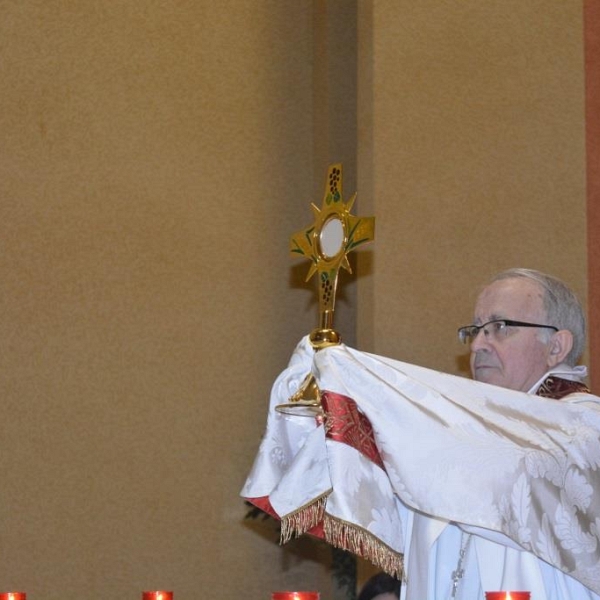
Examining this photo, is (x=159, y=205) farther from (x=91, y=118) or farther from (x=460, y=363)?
(x=460, y=363)

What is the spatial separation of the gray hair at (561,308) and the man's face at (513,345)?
3 cm

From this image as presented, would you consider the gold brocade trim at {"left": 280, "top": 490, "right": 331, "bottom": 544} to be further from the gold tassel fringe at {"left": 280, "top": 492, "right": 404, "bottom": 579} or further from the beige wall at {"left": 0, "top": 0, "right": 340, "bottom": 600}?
the beige wall at {"left": 0, "top": 0, "right": 340, "bottom": 600}

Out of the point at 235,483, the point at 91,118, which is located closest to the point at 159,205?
A: the point at 91,118

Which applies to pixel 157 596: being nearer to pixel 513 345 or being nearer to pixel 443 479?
pixel 443 479

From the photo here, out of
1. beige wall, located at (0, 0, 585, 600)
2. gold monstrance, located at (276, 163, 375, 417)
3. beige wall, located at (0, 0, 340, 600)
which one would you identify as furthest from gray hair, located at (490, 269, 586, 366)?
beige wall, located at (0, 0, 340, 600)

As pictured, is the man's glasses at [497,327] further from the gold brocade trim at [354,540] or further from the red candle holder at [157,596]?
the red candle holder at [157,596]

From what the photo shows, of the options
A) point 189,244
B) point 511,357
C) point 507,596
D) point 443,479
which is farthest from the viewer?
A: point 189,244

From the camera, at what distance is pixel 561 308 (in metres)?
3.94

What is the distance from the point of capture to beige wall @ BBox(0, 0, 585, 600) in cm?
564

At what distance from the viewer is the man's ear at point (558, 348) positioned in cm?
389

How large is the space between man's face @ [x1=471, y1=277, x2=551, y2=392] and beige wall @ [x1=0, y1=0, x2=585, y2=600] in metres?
1.85

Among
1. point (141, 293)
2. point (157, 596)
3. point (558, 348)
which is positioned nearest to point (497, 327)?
point (558, 348)

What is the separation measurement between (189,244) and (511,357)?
8.62 ft

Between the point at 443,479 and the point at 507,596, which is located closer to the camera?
the point at 507,596
